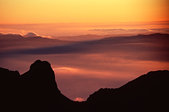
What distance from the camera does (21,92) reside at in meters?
69.8

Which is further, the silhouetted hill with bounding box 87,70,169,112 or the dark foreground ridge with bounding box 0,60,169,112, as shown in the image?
the dark foreground ridge with bounding box 0,60,169,112

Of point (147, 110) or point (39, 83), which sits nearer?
point (147, 110)

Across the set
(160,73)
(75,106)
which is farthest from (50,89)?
(160,73)

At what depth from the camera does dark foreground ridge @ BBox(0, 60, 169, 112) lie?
66625 millimetres

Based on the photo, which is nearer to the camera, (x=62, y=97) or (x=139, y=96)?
(x=139, y=96)

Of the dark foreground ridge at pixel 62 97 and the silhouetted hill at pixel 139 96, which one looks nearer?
the silhouetted hill at pixel 139 96

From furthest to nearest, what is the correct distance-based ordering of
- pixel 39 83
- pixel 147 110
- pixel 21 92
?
pixel 39 83 < pixel 21 92 < pixel 147 110

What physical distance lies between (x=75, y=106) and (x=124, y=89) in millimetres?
Answer: 14371

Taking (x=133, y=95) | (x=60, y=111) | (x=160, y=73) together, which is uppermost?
(x=160, y=73)

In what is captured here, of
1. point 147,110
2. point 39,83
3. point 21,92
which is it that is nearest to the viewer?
point 147,110

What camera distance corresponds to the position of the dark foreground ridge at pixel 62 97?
66.6 m

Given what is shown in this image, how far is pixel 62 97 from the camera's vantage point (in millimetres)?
77000

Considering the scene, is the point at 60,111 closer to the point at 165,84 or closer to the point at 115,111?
the point at 115,111

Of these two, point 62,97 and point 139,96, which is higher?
point 139,96
